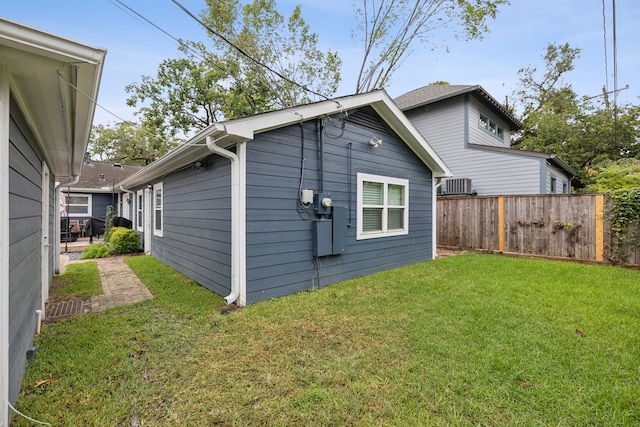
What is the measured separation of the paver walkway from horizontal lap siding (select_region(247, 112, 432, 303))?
2051 mm

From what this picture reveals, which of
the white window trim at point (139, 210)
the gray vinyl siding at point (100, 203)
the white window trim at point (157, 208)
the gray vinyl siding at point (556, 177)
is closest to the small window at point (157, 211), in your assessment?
the white window trim at point (157, 208)

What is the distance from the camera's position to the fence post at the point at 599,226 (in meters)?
6.48

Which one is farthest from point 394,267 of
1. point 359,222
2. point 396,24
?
point 396,24

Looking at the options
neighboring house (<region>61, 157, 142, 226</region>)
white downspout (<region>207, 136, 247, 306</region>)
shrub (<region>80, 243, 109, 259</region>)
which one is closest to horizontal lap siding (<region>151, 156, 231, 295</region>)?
white downspout (<region>207, 136, 247, 306</region>)

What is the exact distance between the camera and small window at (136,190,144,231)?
9.02m

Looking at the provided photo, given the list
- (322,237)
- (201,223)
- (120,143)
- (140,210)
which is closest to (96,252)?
(140,210)

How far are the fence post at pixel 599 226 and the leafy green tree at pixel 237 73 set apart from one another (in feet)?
37.4

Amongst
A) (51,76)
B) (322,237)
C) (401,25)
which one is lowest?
(322,237)

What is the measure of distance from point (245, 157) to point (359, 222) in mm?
2568

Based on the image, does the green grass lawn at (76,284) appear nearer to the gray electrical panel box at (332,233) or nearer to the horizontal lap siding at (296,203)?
the horizontal lap siding at (296,203)

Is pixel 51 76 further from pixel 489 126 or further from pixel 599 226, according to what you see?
pixel 489 126

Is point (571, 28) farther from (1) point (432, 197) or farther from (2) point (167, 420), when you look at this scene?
(2) point (167, 420)

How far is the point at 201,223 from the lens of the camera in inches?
194

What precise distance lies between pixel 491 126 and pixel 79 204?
19.6 metres
